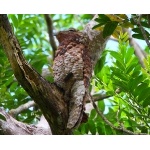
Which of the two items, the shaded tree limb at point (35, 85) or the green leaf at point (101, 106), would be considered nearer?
the shaded tree limb at point (35, 85)

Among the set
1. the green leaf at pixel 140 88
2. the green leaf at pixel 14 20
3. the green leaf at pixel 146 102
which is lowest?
the green leaf at pixel 146 102

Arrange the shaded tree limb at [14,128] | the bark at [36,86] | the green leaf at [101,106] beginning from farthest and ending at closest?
1. the green leaf at [101,106]
2. the shaded tree limb at [14,128]
3. the bark at [36,86]

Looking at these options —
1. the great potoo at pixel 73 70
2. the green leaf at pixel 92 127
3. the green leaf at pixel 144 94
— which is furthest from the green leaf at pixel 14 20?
the green leaf at pixel 144 94

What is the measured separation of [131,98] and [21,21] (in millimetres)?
640

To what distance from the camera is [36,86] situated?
0.88 metres

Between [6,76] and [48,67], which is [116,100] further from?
[48,67]

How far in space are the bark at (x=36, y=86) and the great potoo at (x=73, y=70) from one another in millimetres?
23

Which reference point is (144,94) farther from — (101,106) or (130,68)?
(101,106)

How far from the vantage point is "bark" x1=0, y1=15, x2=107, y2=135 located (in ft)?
2.74

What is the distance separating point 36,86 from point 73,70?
0.58ft

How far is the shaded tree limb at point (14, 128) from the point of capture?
93cm

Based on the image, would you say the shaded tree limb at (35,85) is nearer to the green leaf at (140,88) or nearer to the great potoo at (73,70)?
the great potoo at (73,70)

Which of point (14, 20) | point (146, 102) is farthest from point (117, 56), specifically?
point (14, 20)

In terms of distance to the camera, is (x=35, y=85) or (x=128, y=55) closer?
(x=35, y=85)
